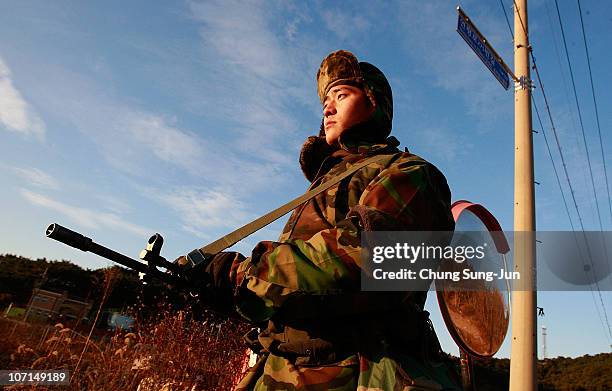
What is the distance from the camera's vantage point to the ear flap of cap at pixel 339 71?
235 centimetres

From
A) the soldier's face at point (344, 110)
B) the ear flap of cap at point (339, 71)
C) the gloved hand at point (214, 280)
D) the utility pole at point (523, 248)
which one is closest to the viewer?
the gloved hand at point (214, 280)

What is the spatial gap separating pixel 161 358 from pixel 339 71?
569 cm

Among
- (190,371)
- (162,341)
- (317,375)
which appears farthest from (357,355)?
(162,341)

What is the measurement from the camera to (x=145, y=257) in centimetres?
140

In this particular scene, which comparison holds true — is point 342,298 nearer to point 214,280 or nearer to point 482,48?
point 214,280

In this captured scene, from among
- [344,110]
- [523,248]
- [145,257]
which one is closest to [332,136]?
[344,110]

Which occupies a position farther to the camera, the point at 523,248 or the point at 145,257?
the point at 523,248

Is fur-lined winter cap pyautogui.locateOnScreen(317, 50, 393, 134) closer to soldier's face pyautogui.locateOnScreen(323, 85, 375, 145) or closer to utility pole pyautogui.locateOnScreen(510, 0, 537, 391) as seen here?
soldier's face pyautogui.locateOnScreen(323, 85, 375, 145)

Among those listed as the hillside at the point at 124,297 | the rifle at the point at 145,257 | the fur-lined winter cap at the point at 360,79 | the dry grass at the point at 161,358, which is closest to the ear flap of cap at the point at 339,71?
the fur-lined winter cap at the point at 360,79

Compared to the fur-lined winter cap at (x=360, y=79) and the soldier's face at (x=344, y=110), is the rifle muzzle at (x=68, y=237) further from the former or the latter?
the fur-lined winter cap at (x=360, y=79)

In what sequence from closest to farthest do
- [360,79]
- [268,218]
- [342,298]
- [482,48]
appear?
[342,298] < [268,218] < [360,79] < [482,48]

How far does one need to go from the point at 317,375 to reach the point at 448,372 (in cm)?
55

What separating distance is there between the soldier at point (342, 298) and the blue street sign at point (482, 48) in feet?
17.3

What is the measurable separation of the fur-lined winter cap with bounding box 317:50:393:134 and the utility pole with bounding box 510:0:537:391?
4.61 m
